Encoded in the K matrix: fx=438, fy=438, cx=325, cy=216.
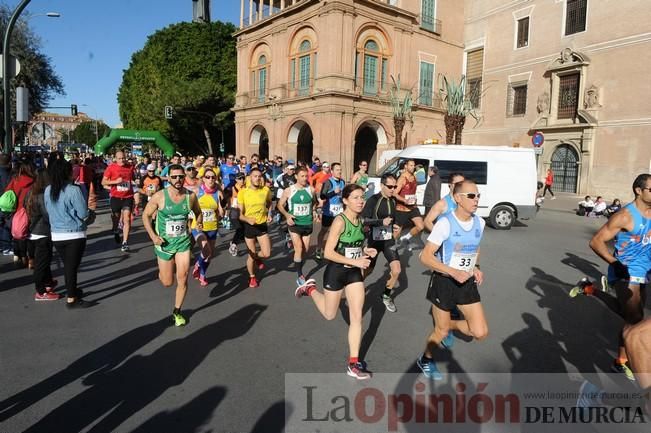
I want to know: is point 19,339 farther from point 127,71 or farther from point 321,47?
point 127,71

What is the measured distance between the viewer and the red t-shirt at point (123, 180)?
945 cm

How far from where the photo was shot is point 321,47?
94.1 feet

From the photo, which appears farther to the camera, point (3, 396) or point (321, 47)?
point (321, 47)

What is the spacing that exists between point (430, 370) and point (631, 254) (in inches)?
86.8

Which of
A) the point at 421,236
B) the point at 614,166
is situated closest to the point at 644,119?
the point at 614,166

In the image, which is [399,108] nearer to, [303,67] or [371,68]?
[371,68]

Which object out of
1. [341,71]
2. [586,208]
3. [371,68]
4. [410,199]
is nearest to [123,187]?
[410,199]

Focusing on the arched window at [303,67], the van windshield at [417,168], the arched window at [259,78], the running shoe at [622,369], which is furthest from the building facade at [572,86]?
the running shoe at [622,369]

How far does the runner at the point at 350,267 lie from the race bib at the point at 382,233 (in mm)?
1758

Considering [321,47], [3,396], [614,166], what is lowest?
[3,396]

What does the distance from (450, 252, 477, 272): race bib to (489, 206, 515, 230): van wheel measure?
10467mm

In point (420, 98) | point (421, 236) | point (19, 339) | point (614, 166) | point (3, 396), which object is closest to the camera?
point (3, 396)

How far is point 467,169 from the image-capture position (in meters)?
13.6

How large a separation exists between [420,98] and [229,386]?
32.6 metres
